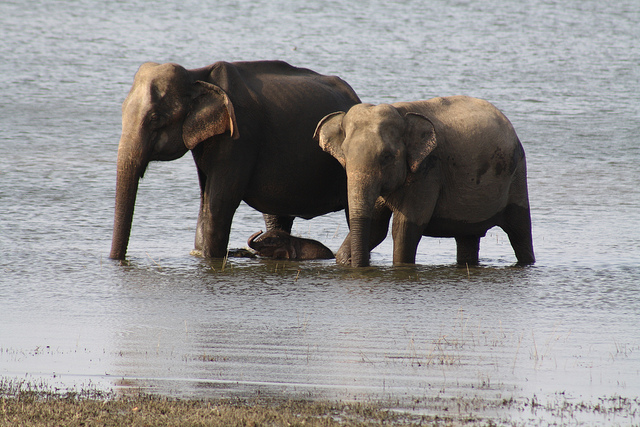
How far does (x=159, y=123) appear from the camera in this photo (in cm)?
1064

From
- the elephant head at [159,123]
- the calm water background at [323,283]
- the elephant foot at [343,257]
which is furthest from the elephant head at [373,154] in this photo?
the elephant head at [159,123]

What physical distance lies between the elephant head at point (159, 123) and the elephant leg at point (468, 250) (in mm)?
2511

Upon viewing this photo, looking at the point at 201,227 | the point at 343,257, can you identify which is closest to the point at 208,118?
the point at 201,227

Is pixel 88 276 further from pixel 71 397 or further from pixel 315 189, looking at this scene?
pixel 71 397

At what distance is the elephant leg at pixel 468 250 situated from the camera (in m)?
11.2

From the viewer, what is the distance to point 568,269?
10.7m

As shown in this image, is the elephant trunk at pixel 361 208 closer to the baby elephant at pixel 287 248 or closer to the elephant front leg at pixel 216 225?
the baby elephant at pixel 287 248

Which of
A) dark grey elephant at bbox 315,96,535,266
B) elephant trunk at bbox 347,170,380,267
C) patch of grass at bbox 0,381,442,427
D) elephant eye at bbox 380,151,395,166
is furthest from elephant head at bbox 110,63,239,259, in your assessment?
patch of grass at bbox 0,381,442,427

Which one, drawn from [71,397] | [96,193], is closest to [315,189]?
[96,193]

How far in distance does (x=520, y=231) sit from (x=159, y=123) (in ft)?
12.2

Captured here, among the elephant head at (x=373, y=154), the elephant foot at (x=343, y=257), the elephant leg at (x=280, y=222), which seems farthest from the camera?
the elephant leg at (x=280, y=222)

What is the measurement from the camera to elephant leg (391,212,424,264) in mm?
10469

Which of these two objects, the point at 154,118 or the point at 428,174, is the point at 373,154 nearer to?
the point at 428,174

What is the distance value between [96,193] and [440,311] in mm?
8261
